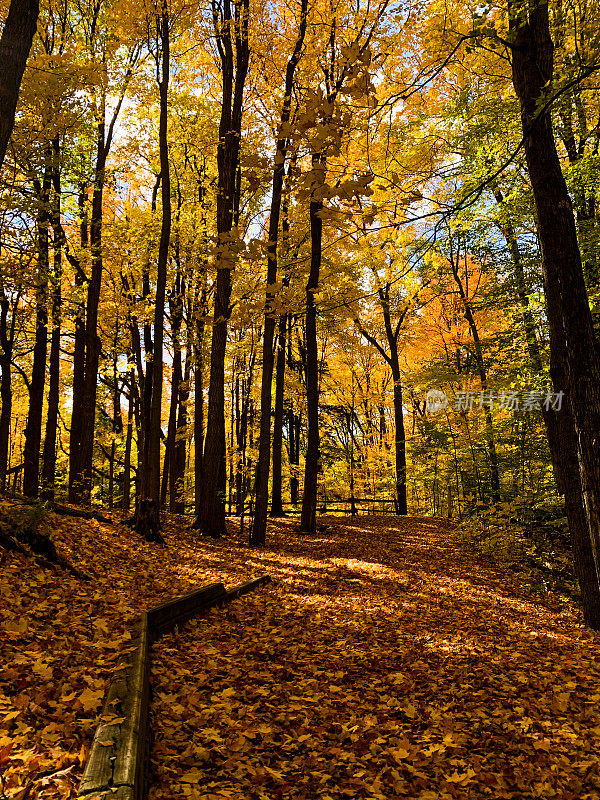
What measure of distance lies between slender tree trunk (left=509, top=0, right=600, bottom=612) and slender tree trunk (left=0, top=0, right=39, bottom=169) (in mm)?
4715

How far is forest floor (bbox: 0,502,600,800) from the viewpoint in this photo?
279 cm

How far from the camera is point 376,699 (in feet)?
13.8

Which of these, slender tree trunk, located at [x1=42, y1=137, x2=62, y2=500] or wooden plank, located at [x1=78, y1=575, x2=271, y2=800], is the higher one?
slender tree trunk, located at [x1=42, y1=137, x2=62, y2=500]

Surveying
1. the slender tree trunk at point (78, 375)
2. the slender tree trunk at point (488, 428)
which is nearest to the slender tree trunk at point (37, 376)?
the slender tree trunk at point (78, 375)

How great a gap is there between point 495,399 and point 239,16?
11181 mm

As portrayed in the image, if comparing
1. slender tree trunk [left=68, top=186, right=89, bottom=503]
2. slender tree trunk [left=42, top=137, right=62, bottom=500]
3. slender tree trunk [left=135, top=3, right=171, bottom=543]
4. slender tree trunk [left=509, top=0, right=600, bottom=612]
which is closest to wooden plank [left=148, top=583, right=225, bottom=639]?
slender tree trunk [left=135, top=3, right=171, bottom=543]

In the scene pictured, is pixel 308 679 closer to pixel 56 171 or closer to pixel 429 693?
pixel 429 693

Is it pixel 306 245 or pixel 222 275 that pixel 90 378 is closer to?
pixel 222 275

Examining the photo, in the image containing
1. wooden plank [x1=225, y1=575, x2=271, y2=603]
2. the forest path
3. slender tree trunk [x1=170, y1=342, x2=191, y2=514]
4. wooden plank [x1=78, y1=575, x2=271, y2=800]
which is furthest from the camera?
slender tree trunk [x1=170, y1=342, x2=191, y2=514]

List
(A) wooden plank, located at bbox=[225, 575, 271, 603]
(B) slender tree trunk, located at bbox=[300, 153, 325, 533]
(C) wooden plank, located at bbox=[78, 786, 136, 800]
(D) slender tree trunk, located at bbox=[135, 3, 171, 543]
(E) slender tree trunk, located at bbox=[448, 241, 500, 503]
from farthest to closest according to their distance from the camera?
(E) slender tree trunk, located at bbox=[448, 241, 500, 503] < (B) slender tree trunk, located at bbox=[300, 153, 325, 533] < (D) slender tree trunk, located at bbox=[135, 3, 171, 543] < (A) wooden plank, located at bbox=[225, 575, 271, 603] < (C) wooden plank, located at bbox=[78, 786, 136, 800]

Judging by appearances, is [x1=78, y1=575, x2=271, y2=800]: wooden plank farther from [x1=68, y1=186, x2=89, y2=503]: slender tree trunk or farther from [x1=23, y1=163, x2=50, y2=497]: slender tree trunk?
[x1=68, y1=186, x2=89, y2=503]: slender tree trunk

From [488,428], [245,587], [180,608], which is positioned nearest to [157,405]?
[245,587]

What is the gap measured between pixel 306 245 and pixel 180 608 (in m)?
12.0

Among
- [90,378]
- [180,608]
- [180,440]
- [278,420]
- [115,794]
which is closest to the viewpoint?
[115,794]
